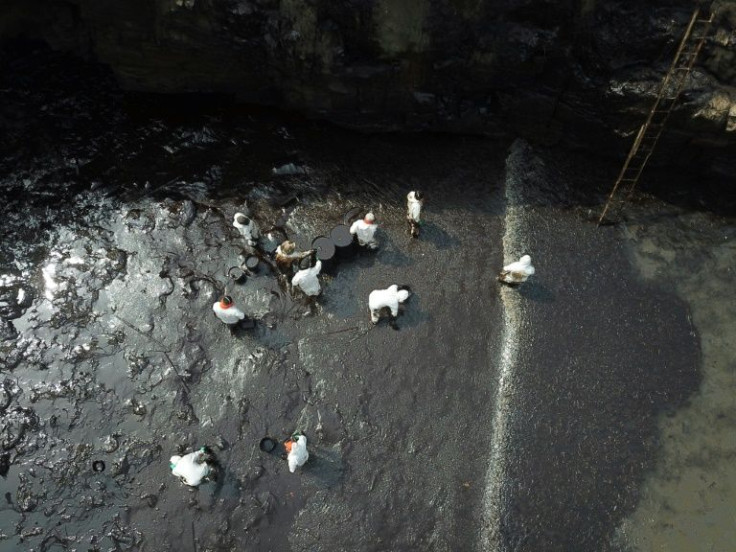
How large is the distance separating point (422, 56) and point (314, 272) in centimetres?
411

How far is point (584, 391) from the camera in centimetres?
712

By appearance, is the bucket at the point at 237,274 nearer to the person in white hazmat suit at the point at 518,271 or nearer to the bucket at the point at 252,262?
the bucket at the point at 252,262

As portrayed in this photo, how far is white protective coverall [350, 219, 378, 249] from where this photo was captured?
26.0 feet

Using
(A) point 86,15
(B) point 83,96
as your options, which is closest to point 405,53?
(A) point 86,15

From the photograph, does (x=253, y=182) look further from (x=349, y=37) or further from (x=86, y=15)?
(x=86, y=15)

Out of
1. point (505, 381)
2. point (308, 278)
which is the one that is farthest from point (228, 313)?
point (505, 381)

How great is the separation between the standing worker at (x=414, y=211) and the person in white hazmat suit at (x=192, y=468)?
4.54 metres

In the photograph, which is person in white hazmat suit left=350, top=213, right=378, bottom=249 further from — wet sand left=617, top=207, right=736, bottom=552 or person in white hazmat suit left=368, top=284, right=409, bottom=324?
wet sand left=617, top=207, right=736, bottom=552

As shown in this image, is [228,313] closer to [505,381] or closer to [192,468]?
[192,468]

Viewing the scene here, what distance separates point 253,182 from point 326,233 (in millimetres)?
1746

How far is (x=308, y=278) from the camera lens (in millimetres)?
7582

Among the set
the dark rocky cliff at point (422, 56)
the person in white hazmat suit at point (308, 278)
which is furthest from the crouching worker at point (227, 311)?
the dark rocky cliff at point (422, 56)

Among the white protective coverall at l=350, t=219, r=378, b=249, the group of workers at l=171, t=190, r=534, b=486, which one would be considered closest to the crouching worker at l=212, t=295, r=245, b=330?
the group of workers at l=171, t=190, r=534, b=486

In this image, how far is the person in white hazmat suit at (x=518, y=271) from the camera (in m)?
7.52
